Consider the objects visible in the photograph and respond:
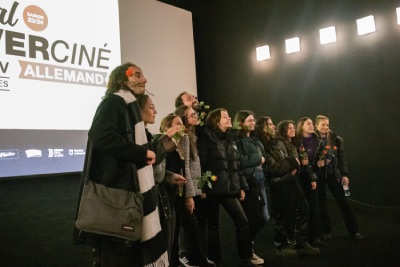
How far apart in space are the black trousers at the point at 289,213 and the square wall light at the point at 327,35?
3214 mm

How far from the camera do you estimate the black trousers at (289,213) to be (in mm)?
3404

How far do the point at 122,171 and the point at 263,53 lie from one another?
550 cm

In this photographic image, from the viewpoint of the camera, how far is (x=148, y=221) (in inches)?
60.2

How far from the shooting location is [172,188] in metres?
2.62

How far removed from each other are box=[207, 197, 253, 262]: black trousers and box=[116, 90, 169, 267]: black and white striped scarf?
1.47 meters

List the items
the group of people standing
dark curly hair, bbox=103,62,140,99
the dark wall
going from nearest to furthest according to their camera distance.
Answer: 1. dark curly hair, bbox=103,62,140,99
2. the group of people standing
3. the dark wall

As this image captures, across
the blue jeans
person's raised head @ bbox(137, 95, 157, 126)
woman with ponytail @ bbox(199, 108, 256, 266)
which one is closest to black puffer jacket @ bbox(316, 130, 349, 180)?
the blue jeans

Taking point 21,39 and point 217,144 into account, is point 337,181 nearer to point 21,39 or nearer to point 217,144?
point 217,144

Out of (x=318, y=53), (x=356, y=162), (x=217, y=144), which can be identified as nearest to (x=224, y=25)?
(x=318, y=53)

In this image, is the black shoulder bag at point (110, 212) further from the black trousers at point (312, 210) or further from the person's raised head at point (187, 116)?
the black trousers at point (312, 210)

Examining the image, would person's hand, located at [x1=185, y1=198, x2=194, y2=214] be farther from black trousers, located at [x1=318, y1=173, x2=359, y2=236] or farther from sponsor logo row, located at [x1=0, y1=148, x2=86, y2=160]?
sponsor logo row, located at [x1=0, y1=148, x2=86, y2=160]

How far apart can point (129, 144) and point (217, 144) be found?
68.3 inches

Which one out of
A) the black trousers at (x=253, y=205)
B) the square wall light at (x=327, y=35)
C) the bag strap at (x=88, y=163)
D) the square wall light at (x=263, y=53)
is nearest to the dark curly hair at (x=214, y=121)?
the black trousers at (x=253, y=205)

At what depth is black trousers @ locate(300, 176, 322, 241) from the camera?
12.4 feet
